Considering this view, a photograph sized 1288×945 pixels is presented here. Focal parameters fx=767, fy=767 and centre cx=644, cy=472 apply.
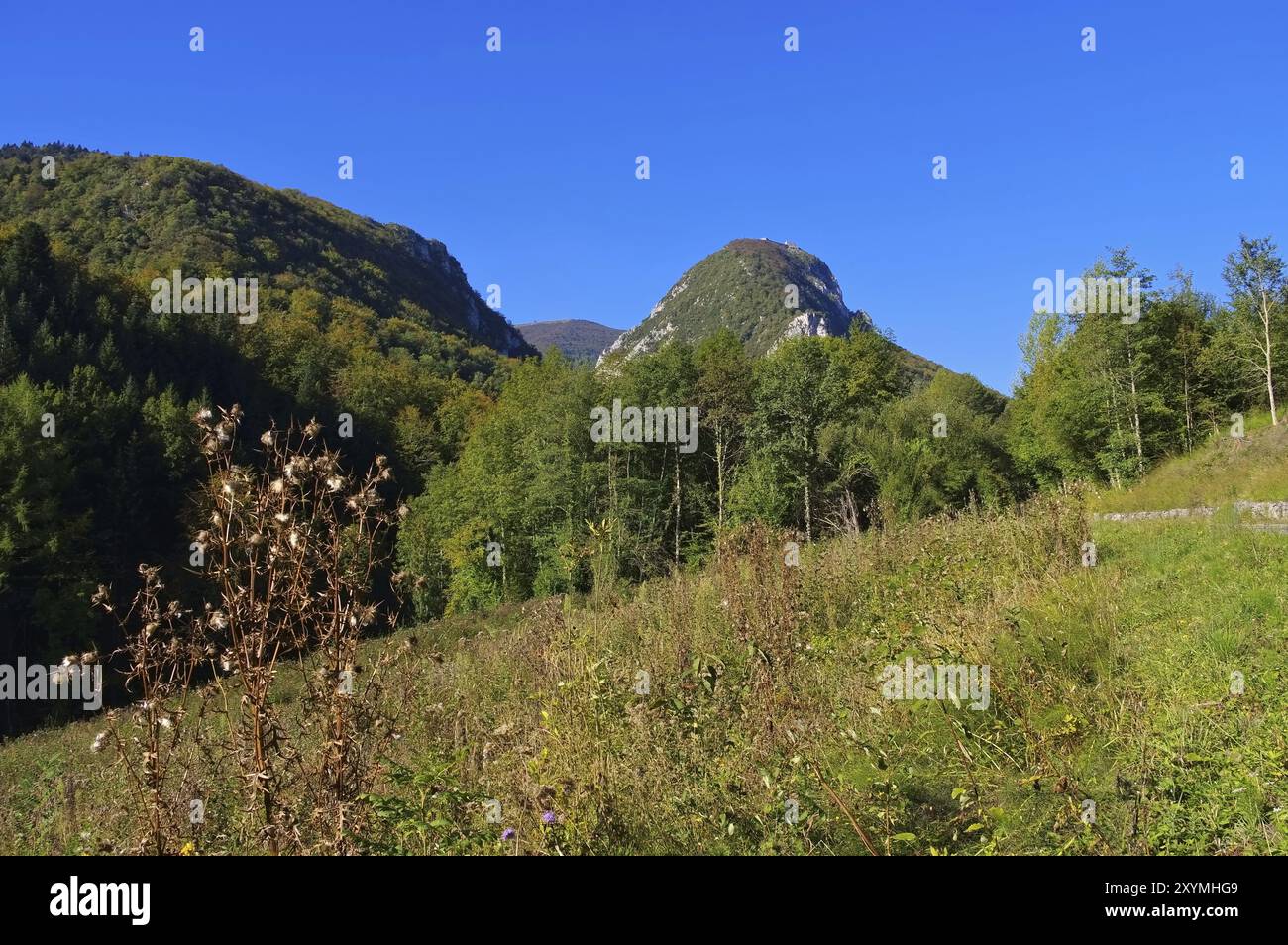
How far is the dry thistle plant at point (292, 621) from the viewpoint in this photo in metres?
2.65

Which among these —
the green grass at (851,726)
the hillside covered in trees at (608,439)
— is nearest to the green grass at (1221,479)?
the hillside covered in trees at (608,439)

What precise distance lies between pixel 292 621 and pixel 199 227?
4551 inches

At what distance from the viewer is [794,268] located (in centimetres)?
17762

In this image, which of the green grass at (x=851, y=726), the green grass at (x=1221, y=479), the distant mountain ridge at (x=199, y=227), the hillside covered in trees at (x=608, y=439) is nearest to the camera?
the green grass at (x=851, y=726)

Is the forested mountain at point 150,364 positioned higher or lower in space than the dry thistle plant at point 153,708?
higher

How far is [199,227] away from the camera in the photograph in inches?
3890

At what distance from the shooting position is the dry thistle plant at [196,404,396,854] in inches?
104

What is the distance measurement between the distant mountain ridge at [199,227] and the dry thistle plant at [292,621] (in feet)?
274

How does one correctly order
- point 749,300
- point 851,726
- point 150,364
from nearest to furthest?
1. point 851,726
2. point 150,364
3. point 749,300

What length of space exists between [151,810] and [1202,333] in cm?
4551

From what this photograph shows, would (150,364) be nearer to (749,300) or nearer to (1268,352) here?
(1268,352)

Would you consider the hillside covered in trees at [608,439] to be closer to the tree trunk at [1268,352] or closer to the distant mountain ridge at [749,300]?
the tree trunk at [1268,352]

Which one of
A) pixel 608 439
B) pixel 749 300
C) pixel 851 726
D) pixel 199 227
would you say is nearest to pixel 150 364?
pixel 608 439

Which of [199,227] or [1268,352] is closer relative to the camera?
[1268,352]
